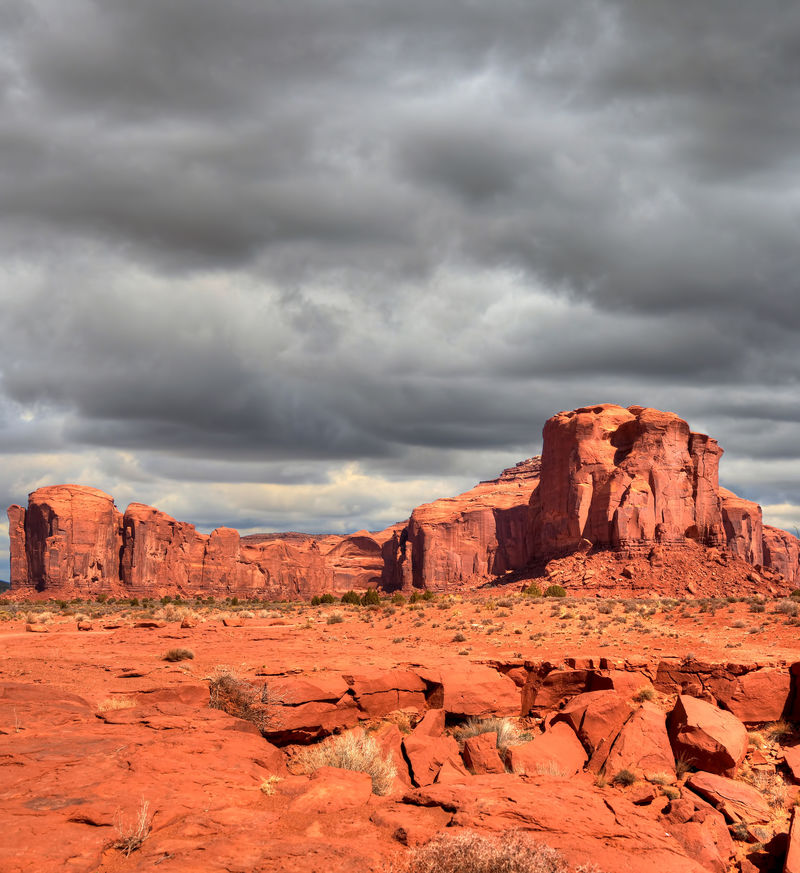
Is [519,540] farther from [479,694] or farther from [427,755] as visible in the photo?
[427,755]

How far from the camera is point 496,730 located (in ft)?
51.6

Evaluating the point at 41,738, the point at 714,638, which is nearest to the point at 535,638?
the point at 714,638

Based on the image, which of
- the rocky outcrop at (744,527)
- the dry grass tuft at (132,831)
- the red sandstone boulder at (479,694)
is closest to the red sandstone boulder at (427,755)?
the red sandstone boulder at (479,694)

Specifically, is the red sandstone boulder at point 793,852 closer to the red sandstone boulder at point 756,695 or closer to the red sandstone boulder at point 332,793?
the red sandstone boulder at point 332,793

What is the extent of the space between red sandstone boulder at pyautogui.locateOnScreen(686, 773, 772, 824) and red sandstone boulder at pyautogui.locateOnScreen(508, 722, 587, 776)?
2.21 meters

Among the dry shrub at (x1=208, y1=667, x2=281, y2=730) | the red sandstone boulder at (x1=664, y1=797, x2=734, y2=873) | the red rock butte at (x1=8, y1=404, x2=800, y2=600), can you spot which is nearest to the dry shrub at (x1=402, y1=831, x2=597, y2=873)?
the red sandstone boulder at (x1=664, y1=797, x2=734, y2=873)

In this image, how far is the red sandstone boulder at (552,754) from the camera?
13477 mm

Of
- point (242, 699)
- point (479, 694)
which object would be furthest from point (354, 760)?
point (479, 694)

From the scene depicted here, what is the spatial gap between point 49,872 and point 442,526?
124m

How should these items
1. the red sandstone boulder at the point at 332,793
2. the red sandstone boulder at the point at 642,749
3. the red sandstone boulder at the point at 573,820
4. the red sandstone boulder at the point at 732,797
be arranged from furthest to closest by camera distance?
the red sandstone boulder at the point at 642,749
the red sandstone boulder at the point at 732,797
the red sandstone boulder at the point at 332,793
the red sandstone boulder at the point at 573,820

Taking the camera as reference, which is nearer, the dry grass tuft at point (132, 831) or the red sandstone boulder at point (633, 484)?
the dry grass tuft at point (132, 831)

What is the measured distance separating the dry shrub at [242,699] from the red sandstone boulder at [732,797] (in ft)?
26.4

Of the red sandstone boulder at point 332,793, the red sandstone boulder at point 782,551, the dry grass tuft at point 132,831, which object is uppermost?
the dry grass tuft at point 132,831

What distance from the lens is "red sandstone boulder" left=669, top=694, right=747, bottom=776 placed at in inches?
552
